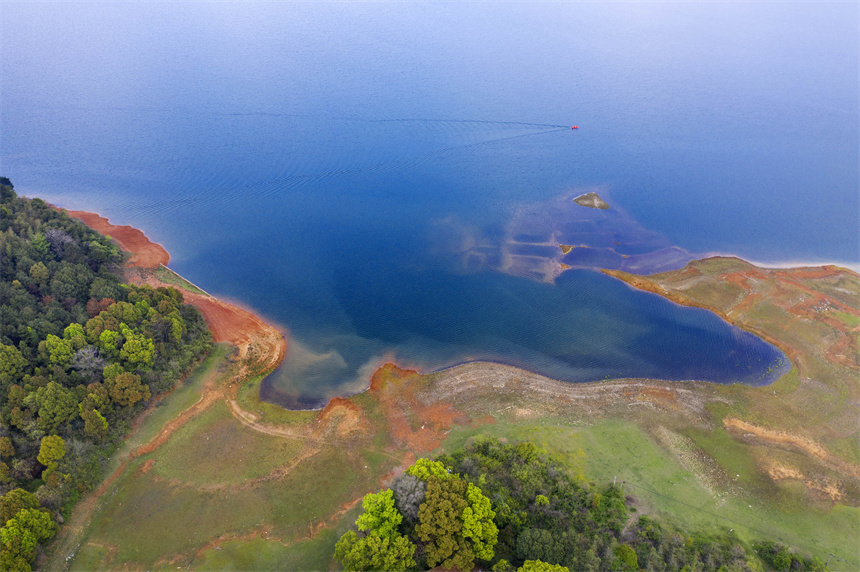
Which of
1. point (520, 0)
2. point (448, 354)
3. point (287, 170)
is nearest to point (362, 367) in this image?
point (448, 354)

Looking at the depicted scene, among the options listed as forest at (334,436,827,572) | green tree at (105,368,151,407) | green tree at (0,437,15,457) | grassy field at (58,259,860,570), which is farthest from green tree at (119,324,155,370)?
forest at (334,436,827,572)

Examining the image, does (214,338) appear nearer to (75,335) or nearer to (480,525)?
(75,335)

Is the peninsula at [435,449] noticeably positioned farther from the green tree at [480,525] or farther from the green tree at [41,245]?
the green tree at [41,245]

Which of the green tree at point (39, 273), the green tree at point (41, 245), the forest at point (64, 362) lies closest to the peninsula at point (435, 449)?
the forest at point (64, 362)

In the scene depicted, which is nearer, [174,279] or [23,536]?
[23,536]

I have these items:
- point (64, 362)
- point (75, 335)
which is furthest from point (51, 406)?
point (75, 335)

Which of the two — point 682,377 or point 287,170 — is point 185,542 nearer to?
point 682,377
